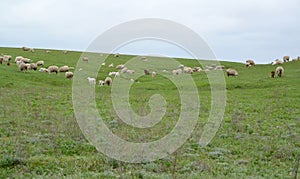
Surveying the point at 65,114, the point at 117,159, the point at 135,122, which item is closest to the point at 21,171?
the point at 117,159

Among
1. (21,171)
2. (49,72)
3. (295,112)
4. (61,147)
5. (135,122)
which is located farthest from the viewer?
(49,72)

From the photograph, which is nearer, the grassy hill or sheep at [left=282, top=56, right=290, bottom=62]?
the grassy hill

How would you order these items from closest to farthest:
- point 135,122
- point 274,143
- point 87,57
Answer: point 274,143, point 135,122, point 87,57

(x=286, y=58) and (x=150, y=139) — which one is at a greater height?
(x=286, y=58)

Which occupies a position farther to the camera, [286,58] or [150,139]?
[286,58]

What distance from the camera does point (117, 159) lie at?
37.8 ft

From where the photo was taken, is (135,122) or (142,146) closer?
(142,146)

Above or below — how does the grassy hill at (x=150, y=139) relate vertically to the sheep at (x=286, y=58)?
below

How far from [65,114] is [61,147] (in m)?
7.82

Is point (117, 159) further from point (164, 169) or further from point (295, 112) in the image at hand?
point (295, 112)

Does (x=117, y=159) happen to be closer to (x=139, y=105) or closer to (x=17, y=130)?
(x=17, y=130)

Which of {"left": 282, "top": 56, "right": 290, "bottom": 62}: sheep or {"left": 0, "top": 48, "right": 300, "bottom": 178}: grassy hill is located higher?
{"left": 282, "top": 56, "right": 290, "bottom": 62}: sheep

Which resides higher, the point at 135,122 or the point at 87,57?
the point at 87,57

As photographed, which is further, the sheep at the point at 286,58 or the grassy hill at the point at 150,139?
the sheep at the point at 286,58
